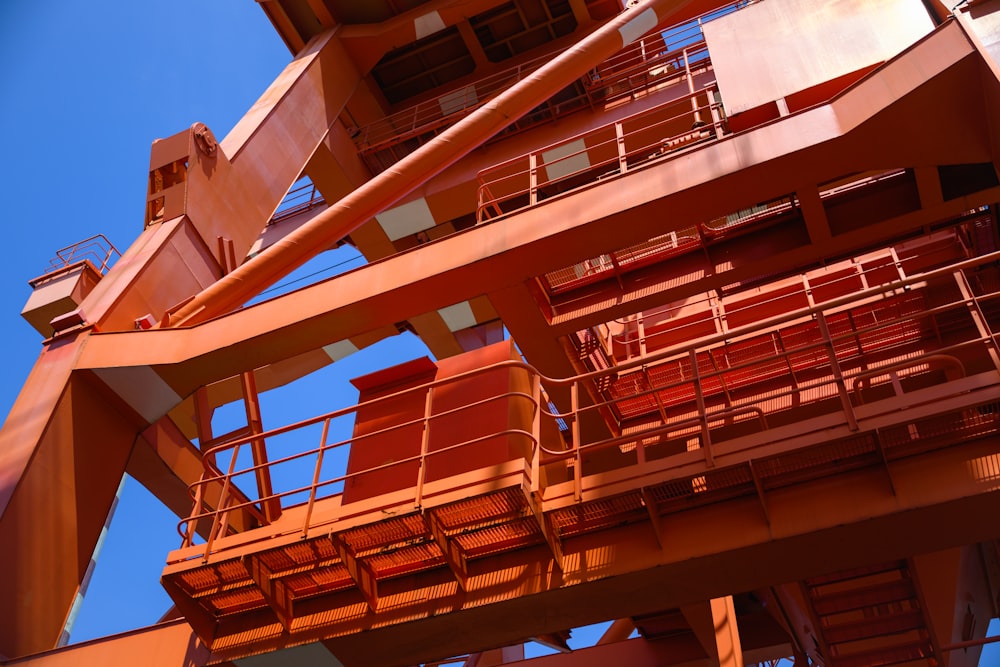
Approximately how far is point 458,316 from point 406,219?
218 cm

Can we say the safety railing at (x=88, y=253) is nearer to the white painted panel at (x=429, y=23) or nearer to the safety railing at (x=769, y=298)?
the white painted panel at (x=429, y=23)

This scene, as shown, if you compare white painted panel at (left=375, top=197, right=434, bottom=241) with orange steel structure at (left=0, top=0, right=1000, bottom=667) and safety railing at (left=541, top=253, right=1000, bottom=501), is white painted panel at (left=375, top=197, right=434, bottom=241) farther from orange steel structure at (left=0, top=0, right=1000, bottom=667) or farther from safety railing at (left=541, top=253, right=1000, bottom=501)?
safety railing at (left=541, top=253, right=1000, bottom=501)

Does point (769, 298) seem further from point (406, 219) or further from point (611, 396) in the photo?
point (406, 219)

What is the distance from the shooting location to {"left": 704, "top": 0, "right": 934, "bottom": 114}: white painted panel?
10.0 m

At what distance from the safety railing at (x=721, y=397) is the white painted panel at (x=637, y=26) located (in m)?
4.12

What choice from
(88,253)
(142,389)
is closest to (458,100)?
(88,253)

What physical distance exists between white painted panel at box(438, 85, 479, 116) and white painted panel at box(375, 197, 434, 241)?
2314 mm

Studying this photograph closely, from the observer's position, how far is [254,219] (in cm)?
1464

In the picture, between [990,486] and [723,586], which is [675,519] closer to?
[723,586]

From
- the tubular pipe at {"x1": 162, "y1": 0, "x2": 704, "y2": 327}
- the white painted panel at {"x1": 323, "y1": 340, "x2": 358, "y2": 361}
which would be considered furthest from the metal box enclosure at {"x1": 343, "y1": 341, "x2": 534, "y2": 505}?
the white painted panel at {"x1": 323, "y1": 340, "x2": 358, "y2": 361}

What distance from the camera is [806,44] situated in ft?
34.1

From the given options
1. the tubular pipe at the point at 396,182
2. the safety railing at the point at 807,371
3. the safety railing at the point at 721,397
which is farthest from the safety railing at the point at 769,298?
the tubular pipe at the point at 396,182

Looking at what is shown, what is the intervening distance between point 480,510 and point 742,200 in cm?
402

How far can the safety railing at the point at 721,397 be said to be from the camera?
7348mm
